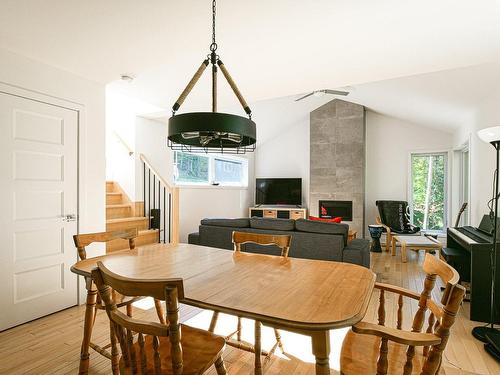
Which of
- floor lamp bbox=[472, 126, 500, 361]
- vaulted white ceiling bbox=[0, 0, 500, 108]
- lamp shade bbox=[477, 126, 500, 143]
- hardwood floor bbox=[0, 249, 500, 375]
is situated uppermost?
vaulted white ceiling bbox=[0, 0, 500, 108]

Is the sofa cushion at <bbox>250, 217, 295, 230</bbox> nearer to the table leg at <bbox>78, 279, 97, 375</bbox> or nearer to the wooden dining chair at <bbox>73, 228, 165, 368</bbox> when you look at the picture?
the wooden dining chair at <bbox>73, 228, 165, 368</bbox>

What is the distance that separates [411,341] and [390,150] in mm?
6779

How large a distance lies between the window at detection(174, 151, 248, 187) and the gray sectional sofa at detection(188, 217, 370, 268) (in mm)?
2587

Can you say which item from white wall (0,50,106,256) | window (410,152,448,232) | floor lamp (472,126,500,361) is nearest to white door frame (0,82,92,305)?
white wall (0,50,106,256)

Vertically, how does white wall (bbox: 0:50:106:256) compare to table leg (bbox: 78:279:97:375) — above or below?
above

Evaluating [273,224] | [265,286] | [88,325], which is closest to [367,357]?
[265,286]

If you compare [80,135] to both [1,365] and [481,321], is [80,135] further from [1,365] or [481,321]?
[481,321]

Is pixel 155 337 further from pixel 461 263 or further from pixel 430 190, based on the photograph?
pixel 430 190

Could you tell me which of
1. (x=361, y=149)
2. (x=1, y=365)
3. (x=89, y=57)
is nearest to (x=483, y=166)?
(x=361, y=149)

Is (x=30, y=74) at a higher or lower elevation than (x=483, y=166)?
higher

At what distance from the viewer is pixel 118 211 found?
492 centimetres

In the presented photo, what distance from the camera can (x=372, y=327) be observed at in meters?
1.12

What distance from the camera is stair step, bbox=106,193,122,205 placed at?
5.11 m

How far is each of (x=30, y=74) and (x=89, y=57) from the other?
550 mm
